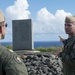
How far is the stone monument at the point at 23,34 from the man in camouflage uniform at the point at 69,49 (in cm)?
1520

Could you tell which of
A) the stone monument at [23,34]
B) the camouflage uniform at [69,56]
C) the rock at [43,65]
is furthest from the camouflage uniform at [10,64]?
the stone monument at [23,34]

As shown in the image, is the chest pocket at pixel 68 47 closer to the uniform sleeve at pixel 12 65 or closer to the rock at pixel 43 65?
the uniform sleeve at pixel 12 65

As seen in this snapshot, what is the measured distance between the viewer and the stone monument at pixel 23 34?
64.6ft

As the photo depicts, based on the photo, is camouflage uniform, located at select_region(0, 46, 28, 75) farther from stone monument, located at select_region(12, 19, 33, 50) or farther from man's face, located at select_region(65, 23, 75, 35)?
stone monument, located at select_region(12, 19, 33, 50)

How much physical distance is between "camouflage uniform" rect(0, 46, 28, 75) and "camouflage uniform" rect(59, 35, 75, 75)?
1975mm

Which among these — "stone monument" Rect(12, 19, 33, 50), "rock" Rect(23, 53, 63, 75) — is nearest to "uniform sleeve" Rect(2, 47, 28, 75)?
"rock" Rect(23, 53, 63, 75)

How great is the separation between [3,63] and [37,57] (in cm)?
978

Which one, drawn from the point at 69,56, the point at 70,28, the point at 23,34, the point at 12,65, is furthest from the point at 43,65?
the point at 23,34

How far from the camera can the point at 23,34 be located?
781 inches

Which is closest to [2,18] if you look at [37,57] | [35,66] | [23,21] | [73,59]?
[73,59]

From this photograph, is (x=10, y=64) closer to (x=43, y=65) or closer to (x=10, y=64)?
(x=10, y=64)

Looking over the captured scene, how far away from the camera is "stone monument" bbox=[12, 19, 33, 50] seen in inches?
775

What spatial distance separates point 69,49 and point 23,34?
1557 cm

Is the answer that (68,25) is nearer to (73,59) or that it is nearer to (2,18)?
(73,59)
